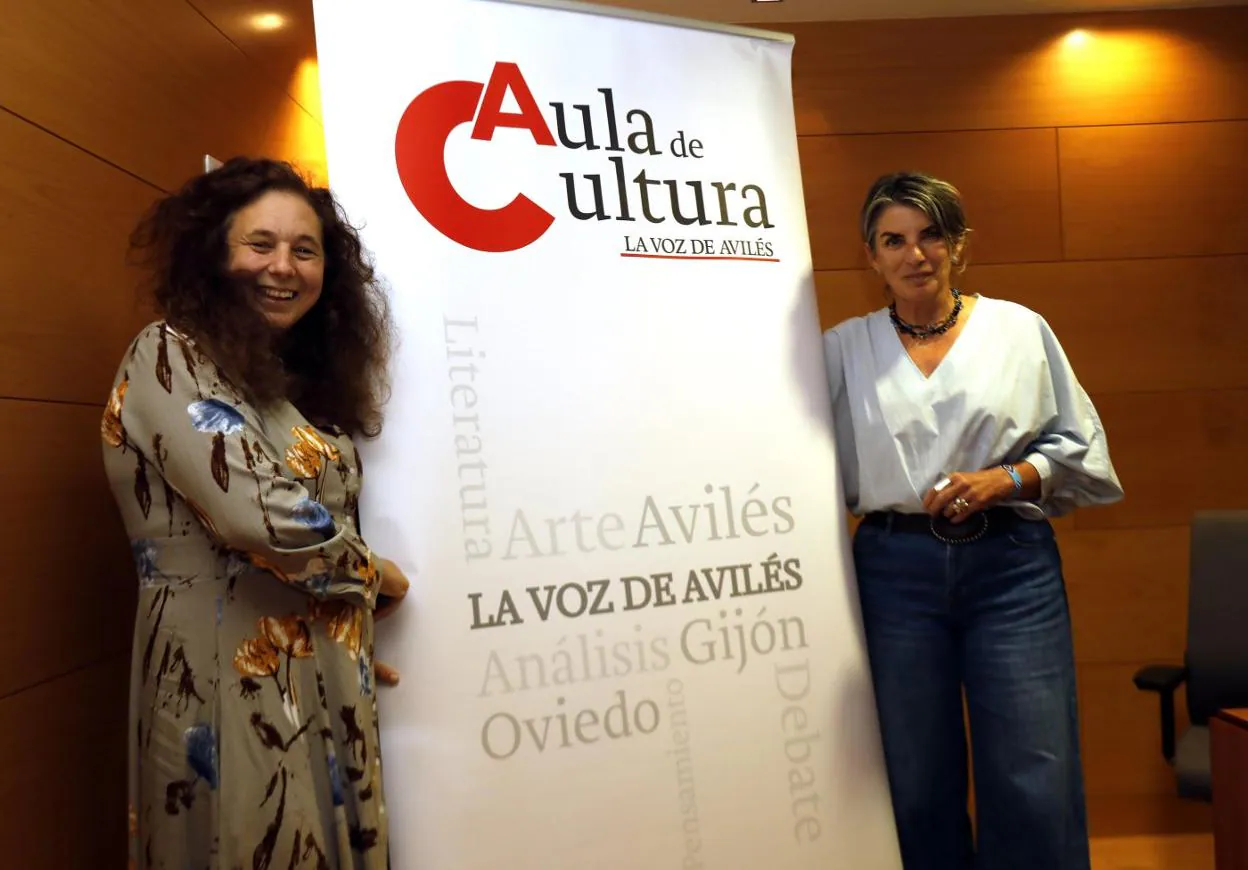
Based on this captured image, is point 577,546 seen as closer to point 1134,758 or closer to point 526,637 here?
point 526,637

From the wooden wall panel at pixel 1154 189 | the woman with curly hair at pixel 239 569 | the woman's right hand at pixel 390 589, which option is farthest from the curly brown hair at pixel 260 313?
the wooden wall panel at pixel 1154 189

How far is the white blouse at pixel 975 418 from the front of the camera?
190 cm

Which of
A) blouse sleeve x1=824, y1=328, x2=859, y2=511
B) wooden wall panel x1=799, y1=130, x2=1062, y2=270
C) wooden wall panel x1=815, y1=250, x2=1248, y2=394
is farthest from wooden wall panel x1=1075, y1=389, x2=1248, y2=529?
blouse sleeve x1=824, y1=328, x2=859, y2=511

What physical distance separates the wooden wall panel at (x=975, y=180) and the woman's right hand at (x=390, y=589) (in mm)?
2036

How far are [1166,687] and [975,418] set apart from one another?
3.32ft

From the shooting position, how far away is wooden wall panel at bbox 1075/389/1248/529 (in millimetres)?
3174

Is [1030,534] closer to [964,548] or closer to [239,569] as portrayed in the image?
[964,548]

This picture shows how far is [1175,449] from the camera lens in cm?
318

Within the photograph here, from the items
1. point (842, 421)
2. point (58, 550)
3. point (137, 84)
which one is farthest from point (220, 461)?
point (842, 421)

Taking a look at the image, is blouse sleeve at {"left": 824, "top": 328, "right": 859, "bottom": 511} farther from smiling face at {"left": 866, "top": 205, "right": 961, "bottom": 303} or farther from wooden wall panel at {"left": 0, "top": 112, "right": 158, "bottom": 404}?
wooden wall panel at {"left": 0, "top": 112, "right": 158, "bottom": 404}

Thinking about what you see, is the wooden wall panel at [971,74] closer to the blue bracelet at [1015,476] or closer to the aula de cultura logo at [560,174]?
the aula de cultura logo at [560,174]

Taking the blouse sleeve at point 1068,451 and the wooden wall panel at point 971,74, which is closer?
the blouse sleeve at point 1068,451

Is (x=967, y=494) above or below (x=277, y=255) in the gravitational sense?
below

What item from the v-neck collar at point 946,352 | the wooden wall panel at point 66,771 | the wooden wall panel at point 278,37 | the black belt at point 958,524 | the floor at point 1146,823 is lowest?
the floor at point 1146,823
